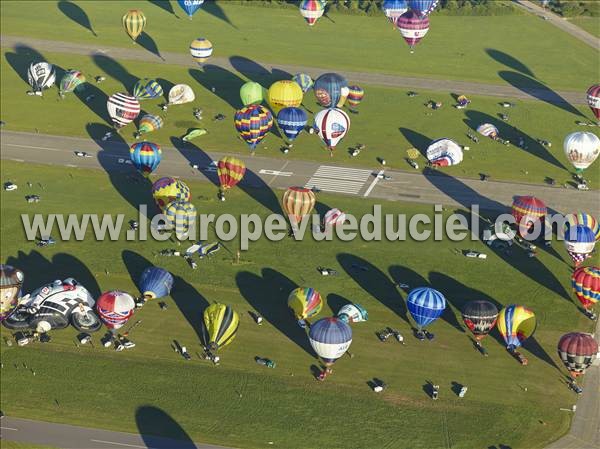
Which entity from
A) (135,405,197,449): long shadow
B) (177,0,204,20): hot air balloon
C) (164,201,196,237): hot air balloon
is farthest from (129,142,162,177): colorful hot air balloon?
(177,0,204,20): hot air balloon

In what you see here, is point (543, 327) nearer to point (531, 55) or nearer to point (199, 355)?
point (199, 355)

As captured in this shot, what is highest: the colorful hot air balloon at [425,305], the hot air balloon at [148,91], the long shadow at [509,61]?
the colorful hot air balloon at [425,305]

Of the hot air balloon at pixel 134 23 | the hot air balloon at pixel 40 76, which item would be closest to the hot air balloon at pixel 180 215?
the hot air balloon at pixel 40 76

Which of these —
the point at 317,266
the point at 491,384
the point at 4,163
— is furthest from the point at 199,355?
the point at 4,163

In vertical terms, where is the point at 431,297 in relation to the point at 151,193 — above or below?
above

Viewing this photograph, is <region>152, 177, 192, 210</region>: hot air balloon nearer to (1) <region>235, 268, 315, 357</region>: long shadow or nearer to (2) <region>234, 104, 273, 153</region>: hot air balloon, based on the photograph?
(1) <region>235, 268, 315, 357</region>: long shadow

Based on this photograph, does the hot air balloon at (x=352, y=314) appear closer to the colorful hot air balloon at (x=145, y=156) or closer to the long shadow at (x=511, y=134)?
the colorful hot air balloon at (x=145, y=156)

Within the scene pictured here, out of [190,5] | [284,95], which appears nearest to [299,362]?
[284,95]
